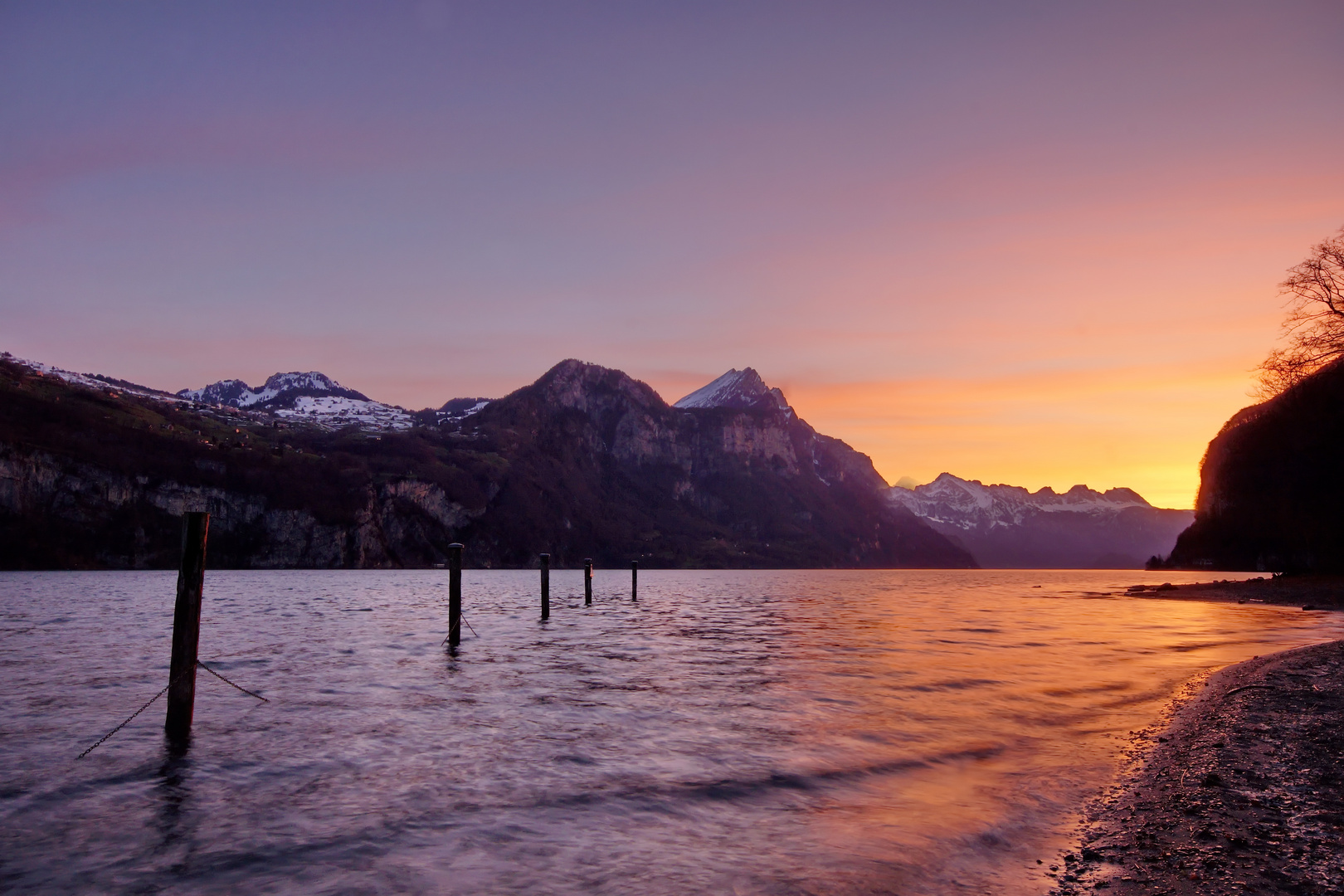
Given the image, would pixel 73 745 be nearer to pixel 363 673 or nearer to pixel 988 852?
pixel 363 673

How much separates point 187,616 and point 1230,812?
19.9 metres

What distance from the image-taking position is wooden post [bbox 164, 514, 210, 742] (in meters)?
16.4

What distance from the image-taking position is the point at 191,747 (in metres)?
14.9

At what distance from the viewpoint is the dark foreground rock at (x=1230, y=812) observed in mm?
7047

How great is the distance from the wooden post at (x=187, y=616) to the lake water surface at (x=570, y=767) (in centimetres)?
94

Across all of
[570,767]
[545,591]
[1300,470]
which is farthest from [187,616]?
[1300,470]

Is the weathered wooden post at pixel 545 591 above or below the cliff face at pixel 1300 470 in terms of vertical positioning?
below

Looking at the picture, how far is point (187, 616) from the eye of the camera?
57.1 ft

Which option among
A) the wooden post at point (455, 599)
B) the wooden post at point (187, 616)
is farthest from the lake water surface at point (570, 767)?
the wooden post at point (455, 599)

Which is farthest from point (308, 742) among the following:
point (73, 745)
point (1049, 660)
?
point (1049, 660)

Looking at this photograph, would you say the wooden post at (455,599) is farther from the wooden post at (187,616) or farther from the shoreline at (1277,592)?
the shoreline at (1277,592)

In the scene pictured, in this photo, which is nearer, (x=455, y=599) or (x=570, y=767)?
(x=570, y=767)

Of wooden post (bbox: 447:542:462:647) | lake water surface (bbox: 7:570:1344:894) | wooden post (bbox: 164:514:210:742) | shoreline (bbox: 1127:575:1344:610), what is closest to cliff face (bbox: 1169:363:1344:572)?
shoreline (bbox: 1127:575:1344:610)

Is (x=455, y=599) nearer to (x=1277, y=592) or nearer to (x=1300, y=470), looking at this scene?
(x=1277, y=592)
